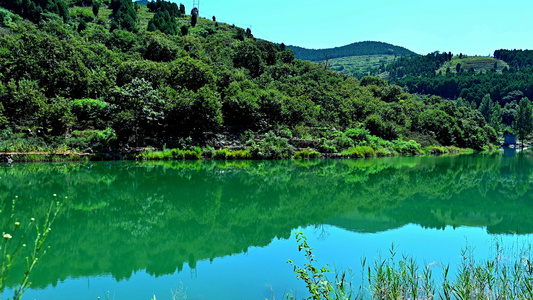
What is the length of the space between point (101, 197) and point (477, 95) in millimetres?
131018

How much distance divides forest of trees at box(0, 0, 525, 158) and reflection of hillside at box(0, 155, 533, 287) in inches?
276

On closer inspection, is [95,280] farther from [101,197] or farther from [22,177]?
[22,177]

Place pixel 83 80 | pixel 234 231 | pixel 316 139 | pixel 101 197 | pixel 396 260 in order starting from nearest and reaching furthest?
1. pixel 396 260
2. pixel 234 231
3. pixel 101 197
4. pixel 83 80
5. pixel 316 139

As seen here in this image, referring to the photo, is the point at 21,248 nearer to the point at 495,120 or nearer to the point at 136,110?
the point at 136,110

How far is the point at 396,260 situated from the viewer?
7.82 m

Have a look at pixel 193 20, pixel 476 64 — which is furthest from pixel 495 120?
pixel 476 64

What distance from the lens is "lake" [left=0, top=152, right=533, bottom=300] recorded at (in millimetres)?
6562

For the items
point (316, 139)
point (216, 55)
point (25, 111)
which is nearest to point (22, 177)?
point (25, 111)

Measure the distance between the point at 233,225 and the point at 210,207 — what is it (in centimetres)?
239

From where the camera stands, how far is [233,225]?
418 inches

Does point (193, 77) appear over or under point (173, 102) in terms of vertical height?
over

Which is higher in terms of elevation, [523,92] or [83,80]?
[523,92]

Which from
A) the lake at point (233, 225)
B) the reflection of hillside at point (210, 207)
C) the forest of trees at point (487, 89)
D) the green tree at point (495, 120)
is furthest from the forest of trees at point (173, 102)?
the forest of trees at point (487, 89)

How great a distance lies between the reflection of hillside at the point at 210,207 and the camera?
8062 millimetres
